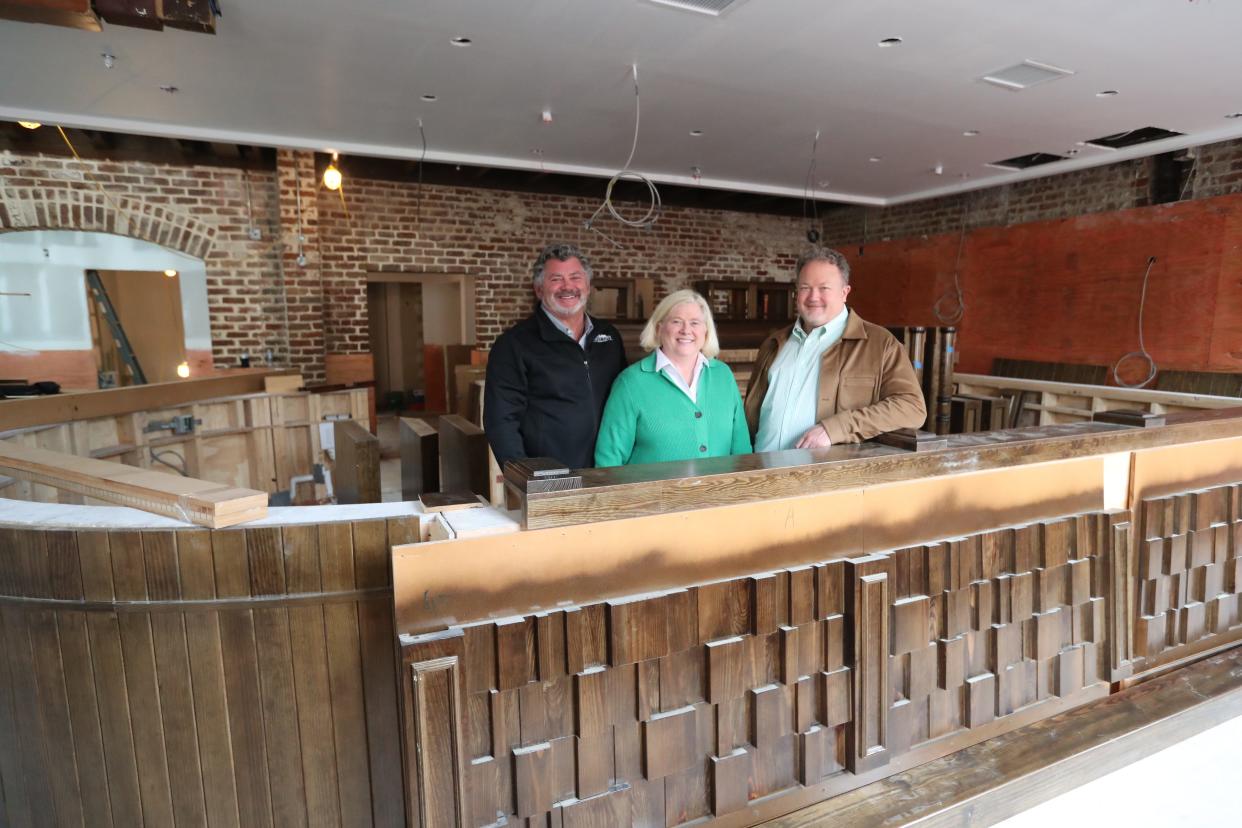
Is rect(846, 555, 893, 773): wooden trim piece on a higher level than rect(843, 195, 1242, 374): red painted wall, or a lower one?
Result: lower

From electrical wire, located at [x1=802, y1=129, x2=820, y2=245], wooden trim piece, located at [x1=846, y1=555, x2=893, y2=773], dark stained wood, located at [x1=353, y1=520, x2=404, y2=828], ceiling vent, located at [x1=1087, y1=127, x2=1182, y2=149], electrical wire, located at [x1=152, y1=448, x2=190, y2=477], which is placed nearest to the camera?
dark stained wood, located at [x1=353, y1=520, x2=404, y2=828]

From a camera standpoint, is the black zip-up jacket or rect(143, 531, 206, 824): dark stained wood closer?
rect(143, 531, 206, 824): dark stained wood

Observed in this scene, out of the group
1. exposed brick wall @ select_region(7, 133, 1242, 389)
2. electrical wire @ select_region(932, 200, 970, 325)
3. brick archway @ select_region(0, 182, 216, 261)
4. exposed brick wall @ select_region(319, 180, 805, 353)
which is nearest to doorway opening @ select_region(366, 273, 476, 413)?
exposed brick wall @ select_region(319, 180, 805, 353)

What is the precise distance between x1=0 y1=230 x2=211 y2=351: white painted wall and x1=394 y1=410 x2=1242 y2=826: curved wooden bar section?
619cm

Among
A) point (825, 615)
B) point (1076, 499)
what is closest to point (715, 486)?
point (825, 615)

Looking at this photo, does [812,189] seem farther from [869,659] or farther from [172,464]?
[869,659]

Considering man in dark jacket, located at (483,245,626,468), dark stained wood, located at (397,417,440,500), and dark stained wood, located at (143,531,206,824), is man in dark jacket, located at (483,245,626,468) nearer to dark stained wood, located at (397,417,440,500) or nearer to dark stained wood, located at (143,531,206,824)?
dark stained wood, located at (397,417,440,500)

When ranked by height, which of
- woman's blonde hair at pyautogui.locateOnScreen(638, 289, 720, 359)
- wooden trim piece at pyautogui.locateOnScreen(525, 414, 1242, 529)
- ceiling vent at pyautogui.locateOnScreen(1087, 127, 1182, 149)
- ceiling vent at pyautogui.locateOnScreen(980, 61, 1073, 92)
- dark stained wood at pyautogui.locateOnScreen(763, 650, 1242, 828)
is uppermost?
ceiling vent at pyautogui.locateOnScreen(1087, 127, 1182, 149)

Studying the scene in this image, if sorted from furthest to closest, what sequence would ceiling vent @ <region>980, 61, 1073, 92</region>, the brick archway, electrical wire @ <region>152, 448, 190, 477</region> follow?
Result: the brick archway, electrical wire @ <region>152, 448, 190, 477</region>, ceiling vent @ <region>980, 61, 1073, 92</region>

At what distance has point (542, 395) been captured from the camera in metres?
2.39

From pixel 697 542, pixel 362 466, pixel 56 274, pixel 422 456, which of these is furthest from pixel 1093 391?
pixel 56 274

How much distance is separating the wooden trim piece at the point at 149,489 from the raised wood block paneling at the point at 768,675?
46 centimetres

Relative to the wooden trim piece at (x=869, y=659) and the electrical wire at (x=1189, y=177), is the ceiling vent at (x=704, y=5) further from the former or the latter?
the electrical wire at (x=1189, y=177)

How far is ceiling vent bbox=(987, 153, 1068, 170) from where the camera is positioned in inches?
236
